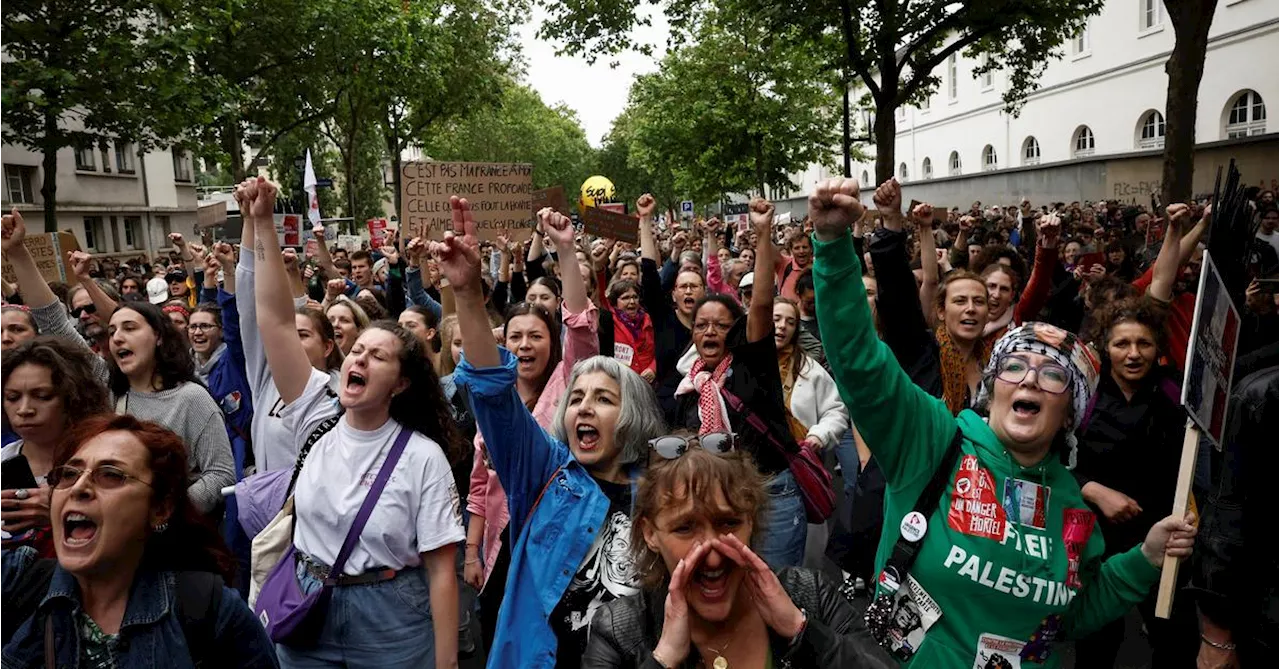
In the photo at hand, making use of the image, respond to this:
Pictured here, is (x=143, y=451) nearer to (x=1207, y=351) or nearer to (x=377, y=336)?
(x=377, y=336)

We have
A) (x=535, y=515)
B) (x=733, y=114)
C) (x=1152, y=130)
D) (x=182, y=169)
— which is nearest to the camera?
(x=535, y=515)

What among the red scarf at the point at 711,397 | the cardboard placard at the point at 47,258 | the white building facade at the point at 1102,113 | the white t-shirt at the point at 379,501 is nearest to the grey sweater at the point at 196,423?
the white t-shirt at the point at 379,501

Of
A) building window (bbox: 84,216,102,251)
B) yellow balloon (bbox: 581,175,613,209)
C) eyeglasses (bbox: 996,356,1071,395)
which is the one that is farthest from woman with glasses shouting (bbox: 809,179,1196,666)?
yellow balloon (bbox: 581,175,613,209)

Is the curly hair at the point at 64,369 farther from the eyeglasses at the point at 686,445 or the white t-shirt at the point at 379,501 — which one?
the eyeglasses at the point at 686,445

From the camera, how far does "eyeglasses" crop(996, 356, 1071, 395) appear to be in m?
2.62

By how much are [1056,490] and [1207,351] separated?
610 mm

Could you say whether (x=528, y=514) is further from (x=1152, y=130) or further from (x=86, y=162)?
(x=1152, y=130)

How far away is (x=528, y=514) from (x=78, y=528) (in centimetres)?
124

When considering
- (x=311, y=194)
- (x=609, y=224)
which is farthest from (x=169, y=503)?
(x=311, y=194)

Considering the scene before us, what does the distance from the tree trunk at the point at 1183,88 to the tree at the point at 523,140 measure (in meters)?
26.2

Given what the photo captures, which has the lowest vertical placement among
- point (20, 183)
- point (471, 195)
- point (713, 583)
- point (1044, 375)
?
point (713, 583)

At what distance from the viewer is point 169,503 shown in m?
2.35

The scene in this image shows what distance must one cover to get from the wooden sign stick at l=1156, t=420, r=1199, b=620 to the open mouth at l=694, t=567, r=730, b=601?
1.25 metres

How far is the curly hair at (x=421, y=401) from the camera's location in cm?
338
